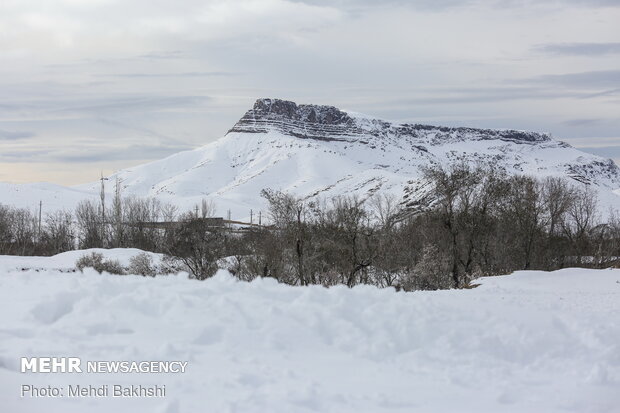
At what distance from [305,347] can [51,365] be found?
399cm

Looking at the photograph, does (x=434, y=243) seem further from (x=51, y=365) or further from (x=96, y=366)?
(x=51, y=365)

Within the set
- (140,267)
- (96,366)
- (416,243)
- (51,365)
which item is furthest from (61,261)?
(96,366)

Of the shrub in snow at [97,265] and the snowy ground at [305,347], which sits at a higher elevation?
the snowy ground at [305,347]

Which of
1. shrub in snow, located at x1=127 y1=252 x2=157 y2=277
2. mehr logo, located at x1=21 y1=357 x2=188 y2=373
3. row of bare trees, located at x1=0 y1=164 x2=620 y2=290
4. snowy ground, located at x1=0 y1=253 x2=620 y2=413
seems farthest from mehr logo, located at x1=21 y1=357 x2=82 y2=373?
shrub in snow, located at x1=127 y1=252 x2=157 y2=277

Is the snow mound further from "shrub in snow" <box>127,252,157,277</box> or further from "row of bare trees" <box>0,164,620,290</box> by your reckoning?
"row of bare trees" <box>0,164,620,290</box>

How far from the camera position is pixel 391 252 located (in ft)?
163

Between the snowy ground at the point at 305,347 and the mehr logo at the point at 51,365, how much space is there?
134mm

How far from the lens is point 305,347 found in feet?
34.9

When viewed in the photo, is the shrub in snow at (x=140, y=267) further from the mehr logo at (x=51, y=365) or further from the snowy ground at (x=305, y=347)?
the mehr logo at (x=51, y=365)

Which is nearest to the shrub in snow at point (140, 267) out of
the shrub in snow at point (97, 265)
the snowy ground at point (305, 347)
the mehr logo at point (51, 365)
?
the shrub in snow at point (97, 265)

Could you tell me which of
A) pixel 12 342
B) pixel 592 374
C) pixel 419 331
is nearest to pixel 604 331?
pixel 592 374

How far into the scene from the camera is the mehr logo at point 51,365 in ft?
28.8

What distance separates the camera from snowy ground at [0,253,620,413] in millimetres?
8547

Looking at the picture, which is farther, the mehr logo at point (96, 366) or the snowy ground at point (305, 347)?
the mehr logo at point (96, 366)
